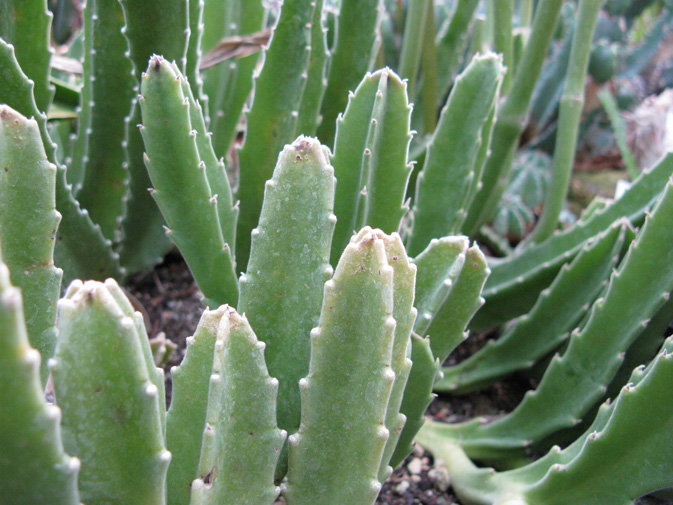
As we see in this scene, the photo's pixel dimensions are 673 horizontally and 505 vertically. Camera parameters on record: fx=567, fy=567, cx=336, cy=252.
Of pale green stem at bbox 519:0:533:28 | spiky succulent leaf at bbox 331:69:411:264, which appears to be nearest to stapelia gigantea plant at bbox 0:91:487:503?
spiky succulent leaf at bbox 331:69:411:264

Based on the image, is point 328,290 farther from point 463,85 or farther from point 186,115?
point 463,85

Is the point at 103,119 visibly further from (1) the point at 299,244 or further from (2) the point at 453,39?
(2) the point at 453,39

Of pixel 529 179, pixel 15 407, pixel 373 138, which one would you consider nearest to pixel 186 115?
pixel 373 138

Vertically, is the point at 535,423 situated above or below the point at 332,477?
above

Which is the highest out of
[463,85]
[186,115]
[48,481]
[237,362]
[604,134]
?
[604,134]

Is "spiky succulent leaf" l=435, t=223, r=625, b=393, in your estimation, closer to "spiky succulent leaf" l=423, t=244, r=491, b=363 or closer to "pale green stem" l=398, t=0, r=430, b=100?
"spiky succulent leaf" l=423, t=244, r=491, b=363

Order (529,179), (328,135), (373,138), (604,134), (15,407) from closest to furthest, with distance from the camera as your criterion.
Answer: (15,407), (373,138), (328,135), (529,179), (604,134)

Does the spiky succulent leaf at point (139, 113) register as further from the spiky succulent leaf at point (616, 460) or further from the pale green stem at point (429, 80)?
the spiky succulent leaf at point (616, 460)

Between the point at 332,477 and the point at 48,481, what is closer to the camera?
the point at 48,481

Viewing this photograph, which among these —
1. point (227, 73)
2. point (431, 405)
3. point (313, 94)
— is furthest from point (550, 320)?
point (227, 73)
